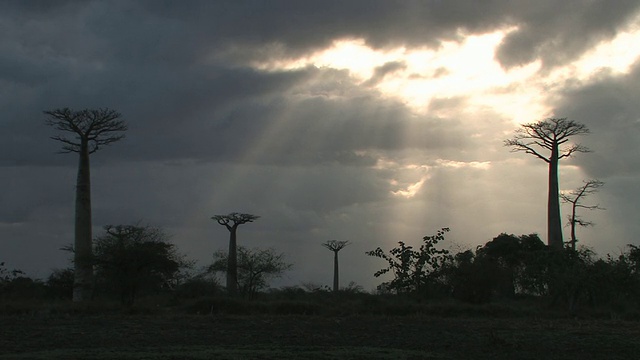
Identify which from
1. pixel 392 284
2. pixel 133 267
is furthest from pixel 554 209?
pixel 133 267

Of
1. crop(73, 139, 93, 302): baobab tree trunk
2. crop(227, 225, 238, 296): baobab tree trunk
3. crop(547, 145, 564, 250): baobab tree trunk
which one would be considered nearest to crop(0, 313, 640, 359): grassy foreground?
crop(73, 139, 93, 302): baobab tree trunk

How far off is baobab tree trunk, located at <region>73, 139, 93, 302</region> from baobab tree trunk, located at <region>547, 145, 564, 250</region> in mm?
22927

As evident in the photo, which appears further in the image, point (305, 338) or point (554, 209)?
point (554, 209)

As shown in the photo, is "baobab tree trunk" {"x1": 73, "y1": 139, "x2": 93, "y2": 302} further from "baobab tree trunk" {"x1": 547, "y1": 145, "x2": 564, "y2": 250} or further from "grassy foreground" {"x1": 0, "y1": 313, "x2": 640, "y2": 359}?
"baobab tree trunk" {"x1": 547, "y1": 145, "x2": 564, "y2": 250}

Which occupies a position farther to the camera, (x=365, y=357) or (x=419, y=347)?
(x=419, y=347)

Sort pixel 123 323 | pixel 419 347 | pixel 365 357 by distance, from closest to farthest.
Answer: pixel 365 357
pixel 419 347
pixel 123 323

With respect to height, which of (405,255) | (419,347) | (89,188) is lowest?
(419,347)

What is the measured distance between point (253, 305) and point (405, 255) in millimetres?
10555

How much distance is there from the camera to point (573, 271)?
29.5 meters

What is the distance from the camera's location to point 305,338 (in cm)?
1700

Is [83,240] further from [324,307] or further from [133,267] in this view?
[324,307]

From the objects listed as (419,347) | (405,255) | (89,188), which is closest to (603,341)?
(419,347)

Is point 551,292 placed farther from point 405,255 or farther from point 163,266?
point 163,266

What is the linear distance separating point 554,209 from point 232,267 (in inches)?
729
